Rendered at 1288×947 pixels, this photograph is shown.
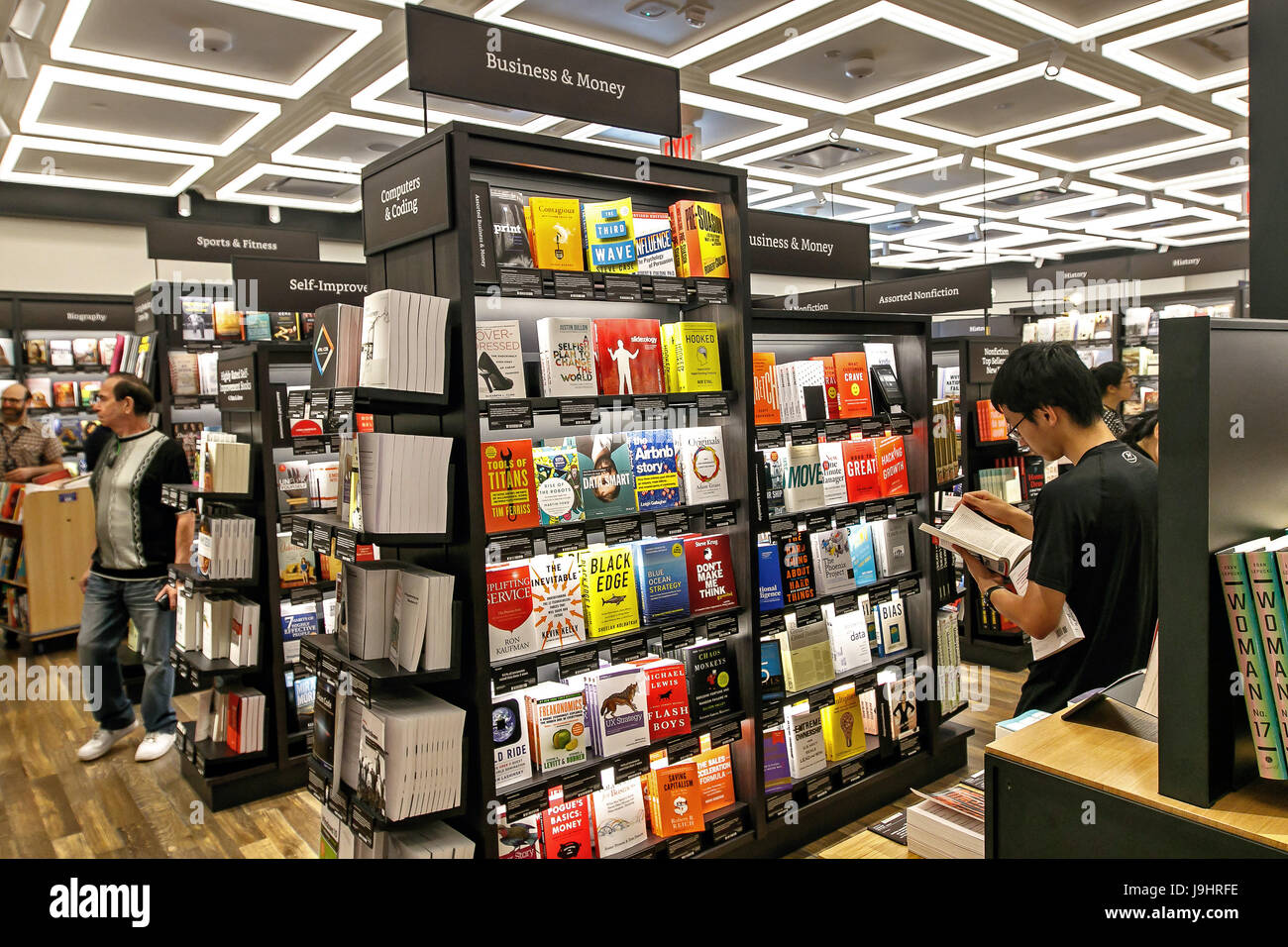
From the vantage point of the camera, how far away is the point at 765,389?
3668mm

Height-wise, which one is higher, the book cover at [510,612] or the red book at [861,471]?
the red book at [861,471]

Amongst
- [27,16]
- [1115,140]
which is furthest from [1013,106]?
[27,16]

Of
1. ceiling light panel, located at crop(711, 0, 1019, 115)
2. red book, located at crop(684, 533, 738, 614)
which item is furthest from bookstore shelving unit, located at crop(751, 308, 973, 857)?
ceiling light panel, located at crop(711, 0, 1019, 115)

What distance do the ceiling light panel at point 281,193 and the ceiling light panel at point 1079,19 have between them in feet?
19.9

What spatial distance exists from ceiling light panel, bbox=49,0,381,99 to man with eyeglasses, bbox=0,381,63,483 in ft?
9.10

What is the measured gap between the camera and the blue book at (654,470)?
3.23 m

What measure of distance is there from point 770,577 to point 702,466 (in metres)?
0.62

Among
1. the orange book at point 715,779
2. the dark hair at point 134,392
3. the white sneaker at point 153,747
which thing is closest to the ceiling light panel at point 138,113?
the dark hair at point 134,392

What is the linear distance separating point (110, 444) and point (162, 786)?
1.87 m

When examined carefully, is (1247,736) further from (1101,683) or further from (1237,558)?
(1101,683)

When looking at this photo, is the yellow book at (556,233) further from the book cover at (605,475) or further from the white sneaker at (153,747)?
the white sneaker at (153,747)

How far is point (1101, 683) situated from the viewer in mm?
2123

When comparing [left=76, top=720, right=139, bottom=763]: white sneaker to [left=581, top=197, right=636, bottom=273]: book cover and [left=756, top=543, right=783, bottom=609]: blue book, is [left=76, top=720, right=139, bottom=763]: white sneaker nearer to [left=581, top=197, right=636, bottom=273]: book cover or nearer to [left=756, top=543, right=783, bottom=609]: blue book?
[left=756, top=543, right=783, bottom=609]: blue book
